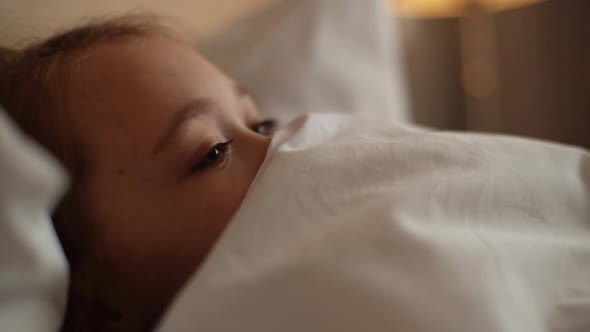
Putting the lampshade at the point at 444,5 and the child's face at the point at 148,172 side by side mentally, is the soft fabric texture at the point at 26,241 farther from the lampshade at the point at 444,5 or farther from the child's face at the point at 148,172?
the lampshade at the point at 444,5

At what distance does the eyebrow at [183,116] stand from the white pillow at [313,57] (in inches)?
10.6

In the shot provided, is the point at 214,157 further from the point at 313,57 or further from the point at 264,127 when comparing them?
the point at 313,57

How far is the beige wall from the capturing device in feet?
1.55

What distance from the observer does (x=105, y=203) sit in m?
0.41

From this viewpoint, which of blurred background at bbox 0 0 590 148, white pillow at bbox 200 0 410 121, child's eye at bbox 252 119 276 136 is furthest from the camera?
blurred background at bbox 0 0 590 148

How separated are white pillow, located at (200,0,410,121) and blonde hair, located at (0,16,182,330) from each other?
0.80 ft

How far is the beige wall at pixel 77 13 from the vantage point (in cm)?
47

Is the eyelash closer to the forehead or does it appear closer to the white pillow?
the forehead

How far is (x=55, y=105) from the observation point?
419mm

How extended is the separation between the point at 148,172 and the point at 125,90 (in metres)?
0.07

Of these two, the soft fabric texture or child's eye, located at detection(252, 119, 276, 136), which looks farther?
child's eye, located at detection(252, 119, 276, 136)

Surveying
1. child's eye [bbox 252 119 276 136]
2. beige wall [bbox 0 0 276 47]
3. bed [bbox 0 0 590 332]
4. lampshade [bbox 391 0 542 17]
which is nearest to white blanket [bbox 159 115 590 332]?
bed [bbox 0 0 590 332]

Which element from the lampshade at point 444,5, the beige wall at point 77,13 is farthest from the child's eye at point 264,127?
the lampshade at point 444,5

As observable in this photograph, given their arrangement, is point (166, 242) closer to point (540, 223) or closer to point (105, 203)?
point (105, 203)
